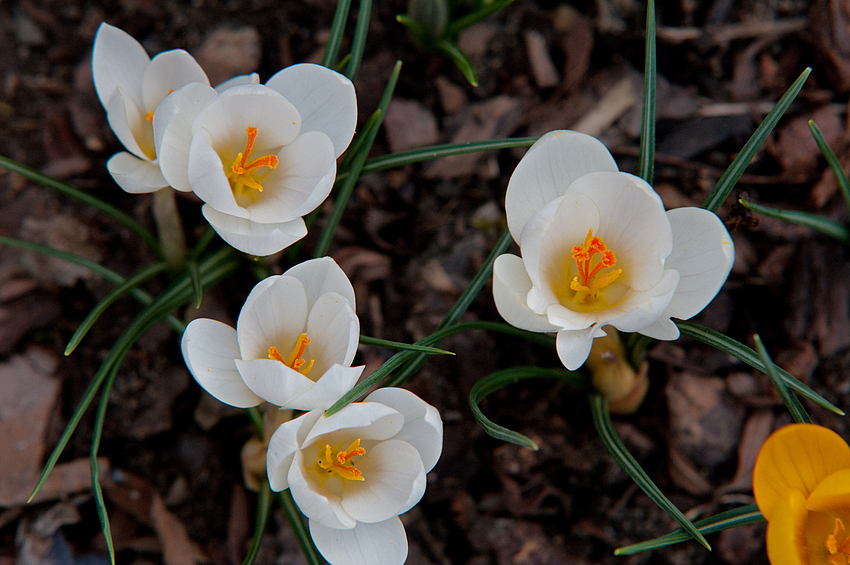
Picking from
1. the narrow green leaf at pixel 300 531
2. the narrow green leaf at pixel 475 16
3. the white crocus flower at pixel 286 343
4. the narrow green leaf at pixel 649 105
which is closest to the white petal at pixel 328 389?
the white crocus flower at pixel 286 343

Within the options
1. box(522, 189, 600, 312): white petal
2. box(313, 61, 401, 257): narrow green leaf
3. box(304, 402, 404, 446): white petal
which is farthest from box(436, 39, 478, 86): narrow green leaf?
box(304, 402, 404, 446): white petal

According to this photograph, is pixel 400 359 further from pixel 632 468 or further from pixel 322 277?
pixel 632 468

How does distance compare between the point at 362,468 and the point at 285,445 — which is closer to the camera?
the point at 285,445

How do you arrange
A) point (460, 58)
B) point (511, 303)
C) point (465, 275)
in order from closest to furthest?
point (511, 303) → point (460, 58) → point (465, 275)

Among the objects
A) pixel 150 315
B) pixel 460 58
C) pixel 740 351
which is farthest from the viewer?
pixel 460 58

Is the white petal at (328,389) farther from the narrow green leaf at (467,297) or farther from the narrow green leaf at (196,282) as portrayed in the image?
the narrow green leaf at (196,282)

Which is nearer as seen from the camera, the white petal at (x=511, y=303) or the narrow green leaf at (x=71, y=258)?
the white petal at (x=511, y=303)

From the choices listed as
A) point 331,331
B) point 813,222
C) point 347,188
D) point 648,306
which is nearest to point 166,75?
point 347,188

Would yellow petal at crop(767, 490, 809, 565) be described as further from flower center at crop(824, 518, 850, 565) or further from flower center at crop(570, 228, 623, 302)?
flower center at crop(570, 228, 623, 302)
